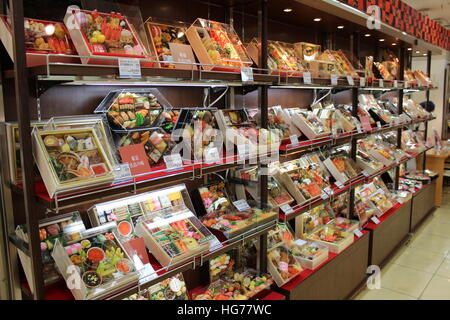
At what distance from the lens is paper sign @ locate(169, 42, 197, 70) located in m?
1.78

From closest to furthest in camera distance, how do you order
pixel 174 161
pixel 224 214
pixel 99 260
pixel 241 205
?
pixel 99 260
pixel 174 161
pixel 224 214
pixel 241 205

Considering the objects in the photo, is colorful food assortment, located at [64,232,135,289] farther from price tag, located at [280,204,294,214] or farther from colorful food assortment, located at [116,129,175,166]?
price tag, located at [280,204,294,214]

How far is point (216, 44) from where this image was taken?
6.44 feet

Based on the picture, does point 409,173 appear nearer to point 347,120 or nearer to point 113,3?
point 347,120

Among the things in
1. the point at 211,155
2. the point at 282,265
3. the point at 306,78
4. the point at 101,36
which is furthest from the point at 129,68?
the point at 282,265

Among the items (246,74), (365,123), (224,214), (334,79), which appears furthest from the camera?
(365,123)

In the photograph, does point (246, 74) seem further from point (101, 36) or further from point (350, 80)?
point (350, 80)

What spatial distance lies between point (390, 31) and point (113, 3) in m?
3.02

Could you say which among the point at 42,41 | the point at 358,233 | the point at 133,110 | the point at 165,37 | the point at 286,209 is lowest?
the point at 358,233

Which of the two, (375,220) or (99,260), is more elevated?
(99,260)

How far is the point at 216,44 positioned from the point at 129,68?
Result: 688 millimetres

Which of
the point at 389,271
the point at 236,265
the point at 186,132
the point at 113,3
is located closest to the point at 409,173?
the point at 389,271

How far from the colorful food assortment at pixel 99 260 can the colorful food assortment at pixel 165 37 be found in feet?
2.74

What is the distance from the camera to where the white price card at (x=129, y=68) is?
138 cm
